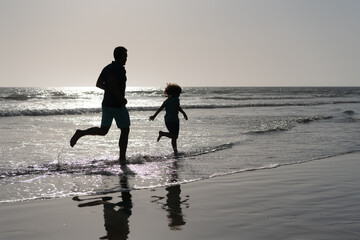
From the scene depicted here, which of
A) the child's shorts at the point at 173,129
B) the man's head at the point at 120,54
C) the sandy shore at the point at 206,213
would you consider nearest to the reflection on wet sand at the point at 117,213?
the sandy shore at the point at 206,213

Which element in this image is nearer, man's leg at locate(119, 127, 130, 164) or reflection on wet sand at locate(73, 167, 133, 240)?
reflection on wet sand at locate(73, 167, 133, 240)

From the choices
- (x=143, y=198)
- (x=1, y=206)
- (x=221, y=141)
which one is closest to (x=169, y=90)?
(x=221, y=141)

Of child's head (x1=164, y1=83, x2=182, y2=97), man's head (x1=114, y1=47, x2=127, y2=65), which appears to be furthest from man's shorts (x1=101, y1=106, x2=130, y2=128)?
child's head (x1=164, y1=83, x2=182, y2=97)

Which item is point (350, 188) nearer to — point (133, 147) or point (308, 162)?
point (308, 162)

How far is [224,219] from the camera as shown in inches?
151

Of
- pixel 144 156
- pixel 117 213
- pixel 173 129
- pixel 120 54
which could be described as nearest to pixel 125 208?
pixel 117 213

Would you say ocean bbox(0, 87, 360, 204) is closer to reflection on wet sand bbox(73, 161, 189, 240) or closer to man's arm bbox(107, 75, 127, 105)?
reflection on wet sand bbox(73, 161, 189, 240)

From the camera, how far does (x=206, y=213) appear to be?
403cm

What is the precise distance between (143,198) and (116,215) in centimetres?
71

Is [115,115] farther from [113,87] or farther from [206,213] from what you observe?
[206,213]

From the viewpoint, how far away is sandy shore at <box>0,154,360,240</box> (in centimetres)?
346

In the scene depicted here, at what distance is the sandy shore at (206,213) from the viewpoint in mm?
3459

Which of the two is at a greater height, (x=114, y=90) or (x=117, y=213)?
(x=114, y=90)

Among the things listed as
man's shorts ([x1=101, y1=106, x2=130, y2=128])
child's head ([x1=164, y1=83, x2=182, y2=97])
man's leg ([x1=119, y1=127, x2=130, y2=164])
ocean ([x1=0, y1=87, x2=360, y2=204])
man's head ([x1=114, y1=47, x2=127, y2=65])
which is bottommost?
ocean ([x1=0, y1=87, x2=360, y2=204])
